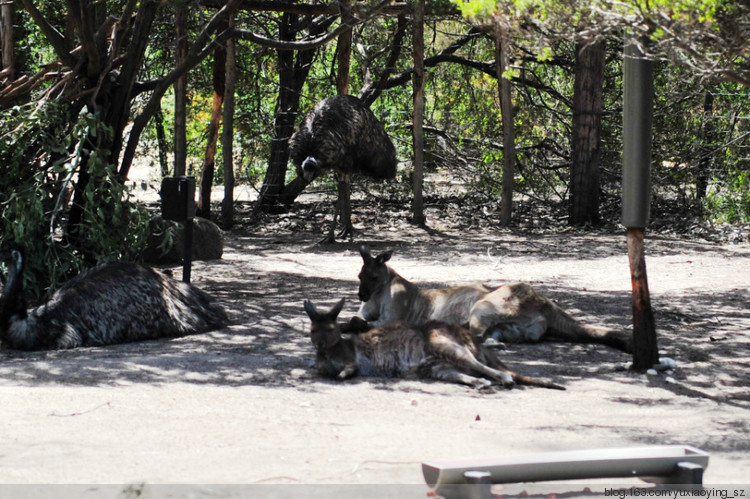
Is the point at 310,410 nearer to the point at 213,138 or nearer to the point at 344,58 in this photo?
the point at 344,58

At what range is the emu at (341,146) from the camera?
1520cm

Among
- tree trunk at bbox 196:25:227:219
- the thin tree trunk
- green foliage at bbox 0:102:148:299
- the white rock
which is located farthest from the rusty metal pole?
the thin tree trunk

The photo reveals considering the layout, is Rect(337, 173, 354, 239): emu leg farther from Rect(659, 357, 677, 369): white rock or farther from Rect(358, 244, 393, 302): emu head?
Rect(659, 357, 677, 369): white rock

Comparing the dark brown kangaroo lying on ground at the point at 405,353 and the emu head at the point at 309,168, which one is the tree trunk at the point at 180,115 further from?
the dark brown kangaroo lying on ground at the point at 405,353

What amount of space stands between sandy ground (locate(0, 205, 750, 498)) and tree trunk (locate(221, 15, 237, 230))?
677 cm

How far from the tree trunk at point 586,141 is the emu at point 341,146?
347 cm

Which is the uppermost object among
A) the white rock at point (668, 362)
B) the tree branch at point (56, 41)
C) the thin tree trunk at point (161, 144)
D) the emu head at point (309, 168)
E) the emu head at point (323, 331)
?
the tree branch at point (56, 41)

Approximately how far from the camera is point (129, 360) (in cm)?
764

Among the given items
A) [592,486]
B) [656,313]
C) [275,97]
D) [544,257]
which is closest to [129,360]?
[592,486]

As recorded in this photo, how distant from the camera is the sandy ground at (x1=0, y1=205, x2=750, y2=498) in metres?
4.69

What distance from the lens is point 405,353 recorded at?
23.7 feet

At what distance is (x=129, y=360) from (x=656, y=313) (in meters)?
5.00

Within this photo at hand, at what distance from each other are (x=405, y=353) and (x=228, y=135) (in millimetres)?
10577

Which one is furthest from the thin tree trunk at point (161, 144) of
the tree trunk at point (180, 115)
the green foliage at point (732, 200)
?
the green foliage at point (732, 200)
